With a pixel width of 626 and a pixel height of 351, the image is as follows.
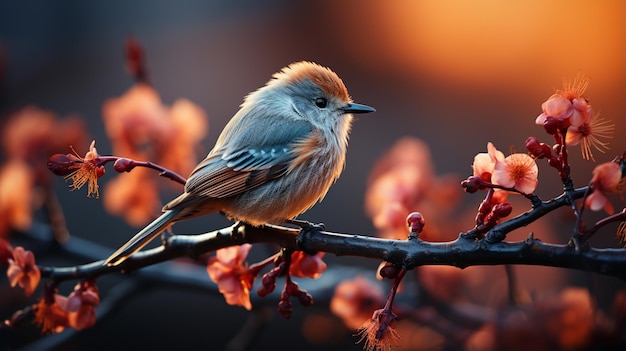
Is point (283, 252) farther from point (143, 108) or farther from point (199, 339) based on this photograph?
point (199, 339)

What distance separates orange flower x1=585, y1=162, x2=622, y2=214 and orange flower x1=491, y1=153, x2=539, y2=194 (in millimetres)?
95

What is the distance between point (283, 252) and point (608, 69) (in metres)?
1.63

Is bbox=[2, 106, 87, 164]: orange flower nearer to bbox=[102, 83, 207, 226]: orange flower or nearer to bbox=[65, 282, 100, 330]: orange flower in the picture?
bbox=[102, 83, 207, 226]: orange flower

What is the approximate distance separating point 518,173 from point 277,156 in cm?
80

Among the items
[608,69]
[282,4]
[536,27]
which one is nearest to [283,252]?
[608,69]

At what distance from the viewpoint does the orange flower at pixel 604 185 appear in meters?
0.92

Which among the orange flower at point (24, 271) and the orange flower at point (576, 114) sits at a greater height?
the orange flower at point (576, 114)

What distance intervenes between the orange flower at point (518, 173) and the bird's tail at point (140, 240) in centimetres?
73

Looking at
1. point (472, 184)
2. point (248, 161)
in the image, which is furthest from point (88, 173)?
point (472, 184)

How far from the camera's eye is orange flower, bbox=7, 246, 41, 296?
1.26 metres

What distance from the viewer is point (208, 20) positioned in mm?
3562

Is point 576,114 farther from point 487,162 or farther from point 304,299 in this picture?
point 304,299

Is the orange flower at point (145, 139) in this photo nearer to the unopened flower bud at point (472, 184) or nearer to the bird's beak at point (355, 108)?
the bird's beak at point (355, 108)

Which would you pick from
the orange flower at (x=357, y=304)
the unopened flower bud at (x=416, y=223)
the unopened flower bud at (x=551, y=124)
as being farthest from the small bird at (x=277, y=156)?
the unopened flower bud at (x=551, y=124)
